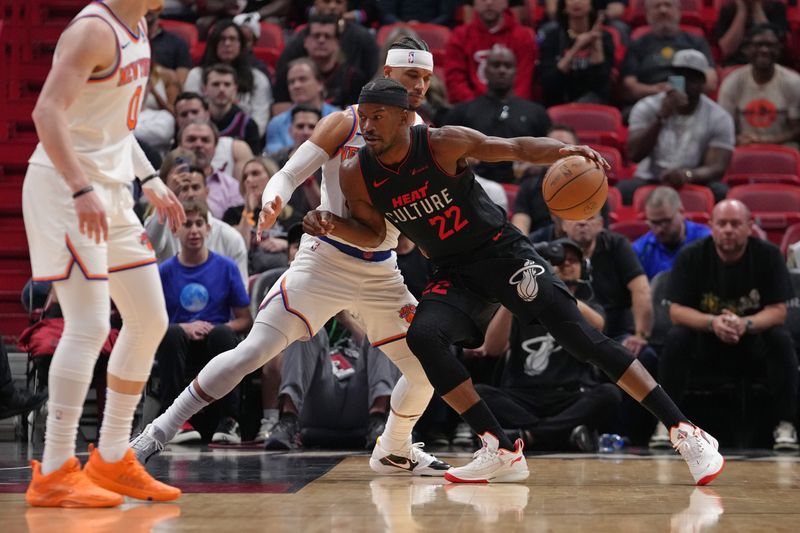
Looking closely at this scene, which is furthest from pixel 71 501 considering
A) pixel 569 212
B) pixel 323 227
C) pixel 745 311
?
pixel 745 311

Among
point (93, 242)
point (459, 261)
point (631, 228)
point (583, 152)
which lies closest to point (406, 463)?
point (459, 261)

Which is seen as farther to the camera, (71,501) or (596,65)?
(596,65)

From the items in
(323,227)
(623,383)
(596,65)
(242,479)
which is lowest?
(242,479)

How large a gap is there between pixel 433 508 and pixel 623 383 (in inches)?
52.8

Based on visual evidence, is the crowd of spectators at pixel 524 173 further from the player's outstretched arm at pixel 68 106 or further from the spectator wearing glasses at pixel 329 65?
the player's outstretched arm at pixel 68 106

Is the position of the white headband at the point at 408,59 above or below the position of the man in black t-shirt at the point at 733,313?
above

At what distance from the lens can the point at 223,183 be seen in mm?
9609

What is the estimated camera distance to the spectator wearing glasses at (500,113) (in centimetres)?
1047

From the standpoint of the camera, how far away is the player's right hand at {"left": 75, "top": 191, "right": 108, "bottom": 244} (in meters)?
4.03

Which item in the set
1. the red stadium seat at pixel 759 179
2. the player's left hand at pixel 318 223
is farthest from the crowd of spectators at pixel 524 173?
the player's left hand at pixel 318 223

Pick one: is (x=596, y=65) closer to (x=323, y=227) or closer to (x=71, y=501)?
(x=323, y=227)

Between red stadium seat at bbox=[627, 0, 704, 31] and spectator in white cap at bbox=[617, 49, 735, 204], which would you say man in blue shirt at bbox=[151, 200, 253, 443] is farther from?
red stadium seat at bbox=[627, 0, 704, 31]

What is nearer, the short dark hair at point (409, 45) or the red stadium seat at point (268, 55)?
the short dark hair at point (409, 45)

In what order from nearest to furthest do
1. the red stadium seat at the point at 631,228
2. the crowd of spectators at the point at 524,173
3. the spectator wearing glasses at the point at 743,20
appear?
the crowd of spectators at the point at 524,173 < the red stadium seat at the point at 631,228 < the spectator wearing glasses at the point at 743,20
